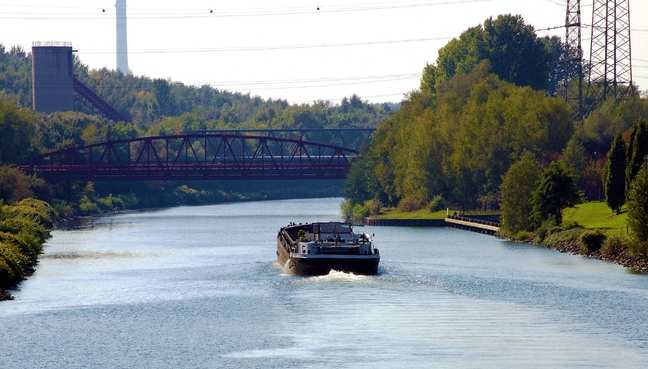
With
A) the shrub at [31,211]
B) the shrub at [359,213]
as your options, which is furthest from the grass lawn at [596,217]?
the shrub at [31,211]

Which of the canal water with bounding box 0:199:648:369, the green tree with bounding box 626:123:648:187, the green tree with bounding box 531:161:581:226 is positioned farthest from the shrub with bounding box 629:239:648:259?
the green tree with bounding box 531:161:581:226

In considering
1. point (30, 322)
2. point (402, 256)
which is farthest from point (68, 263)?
point (30, 322)

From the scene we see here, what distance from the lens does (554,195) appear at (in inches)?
5512

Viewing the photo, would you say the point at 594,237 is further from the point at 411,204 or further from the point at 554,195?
the point at 411,204

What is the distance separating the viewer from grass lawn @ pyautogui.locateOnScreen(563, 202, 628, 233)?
133 metres

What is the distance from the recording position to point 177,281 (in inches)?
4259

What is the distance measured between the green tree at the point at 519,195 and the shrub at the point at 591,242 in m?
20.3

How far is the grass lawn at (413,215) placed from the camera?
180250 millimetres

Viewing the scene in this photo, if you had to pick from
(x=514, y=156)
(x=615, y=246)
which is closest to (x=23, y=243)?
(x=615, y=246)

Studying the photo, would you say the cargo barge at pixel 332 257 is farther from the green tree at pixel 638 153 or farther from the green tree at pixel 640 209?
the green tree at pixel 638 153

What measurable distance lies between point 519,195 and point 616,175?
51.8 ft

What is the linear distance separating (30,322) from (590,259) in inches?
1919

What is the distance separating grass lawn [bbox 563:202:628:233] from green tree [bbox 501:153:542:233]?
12.3 feet

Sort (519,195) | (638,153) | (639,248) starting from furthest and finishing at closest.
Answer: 1. (519,195)
2. (638,153)
3. (639,248)
